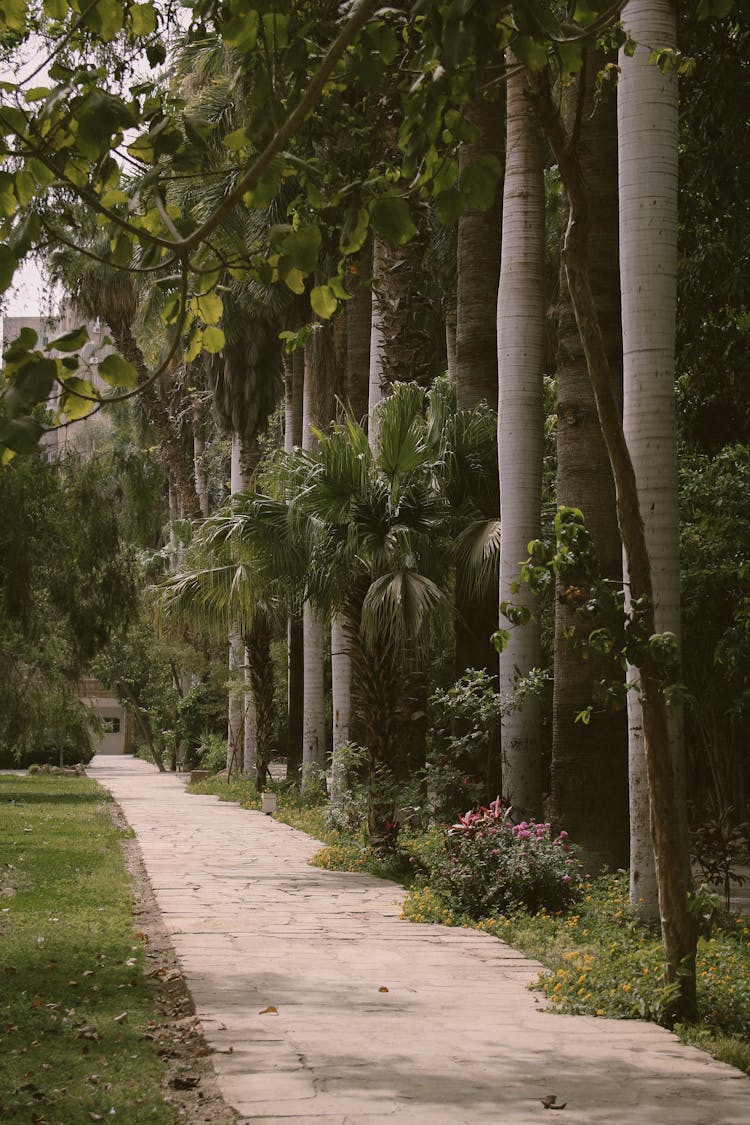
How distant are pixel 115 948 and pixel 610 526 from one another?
499cm

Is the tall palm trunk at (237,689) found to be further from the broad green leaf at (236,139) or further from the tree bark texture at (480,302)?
the broad green leaf at (236,139)

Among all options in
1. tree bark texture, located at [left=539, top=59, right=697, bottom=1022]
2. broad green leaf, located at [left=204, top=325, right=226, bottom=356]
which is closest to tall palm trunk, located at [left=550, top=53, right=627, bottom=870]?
tree bark texture, located at [left=539, top=59, right=697, bottom=1022]

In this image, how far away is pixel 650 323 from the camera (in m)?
8.80

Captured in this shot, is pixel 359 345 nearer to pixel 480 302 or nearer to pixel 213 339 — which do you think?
pixel 480 302

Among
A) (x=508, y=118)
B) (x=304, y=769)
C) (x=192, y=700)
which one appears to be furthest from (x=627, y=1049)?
(x=192, y=700)

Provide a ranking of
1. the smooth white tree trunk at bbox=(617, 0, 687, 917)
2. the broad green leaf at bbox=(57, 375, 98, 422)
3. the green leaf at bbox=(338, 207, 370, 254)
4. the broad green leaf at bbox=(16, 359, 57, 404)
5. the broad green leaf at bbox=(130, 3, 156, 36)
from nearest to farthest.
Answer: the broad green leaf at bbox=(16, 359, 57, 404)
the broad green leaf at bbox=(57, 375, 98, 422)
the green leaf at bbox=(338, 207, 370, 254)
the broad green leaf at bbox=(130, 3, 156, 36)
the smooth white tree trunk at bbox=(617, 0, 687, 917)

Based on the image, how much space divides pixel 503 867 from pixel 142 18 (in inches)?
292

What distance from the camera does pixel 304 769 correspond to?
23234mm

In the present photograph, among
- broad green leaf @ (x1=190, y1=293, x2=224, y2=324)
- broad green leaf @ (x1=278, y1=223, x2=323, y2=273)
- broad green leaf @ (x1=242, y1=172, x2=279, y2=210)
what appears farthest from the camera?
broad green leaf @ (x1=190, y1=293, x2=224, y2=324)

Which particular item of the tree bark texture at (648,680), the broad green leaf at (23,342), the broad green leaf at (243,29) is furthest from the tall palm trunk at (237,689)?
the broad green leaf at (23,342)

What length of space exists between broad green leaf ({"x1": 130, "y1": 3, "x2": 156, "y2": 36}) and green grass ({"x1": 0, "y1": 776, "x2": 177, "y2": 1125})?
403 cm

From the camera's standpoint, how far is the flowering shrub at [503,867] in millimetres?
10367

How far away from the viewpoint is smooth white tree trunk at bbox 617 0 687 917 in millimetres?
8539

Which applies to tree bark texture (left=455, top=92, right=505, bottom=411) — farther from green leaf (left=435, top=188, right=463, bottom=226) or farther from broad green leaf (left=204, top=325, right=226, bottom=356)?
green leaf (left=435, top=188, right=463, bottom=226)
